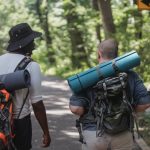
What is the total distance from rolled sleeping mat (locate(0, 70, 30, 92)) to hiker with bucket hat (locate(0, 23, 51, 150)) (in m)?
0.20

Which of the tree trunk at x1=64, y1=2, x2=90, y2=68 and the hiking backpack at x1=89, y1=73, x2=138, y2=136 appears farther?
the tree trunk at x1=64, y1=2, x2=90, y2=68

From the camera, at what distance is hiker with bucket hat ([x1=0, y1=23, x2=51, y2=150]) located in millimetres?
5627

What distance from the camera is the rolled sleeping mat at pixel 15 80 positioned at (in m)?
5.35

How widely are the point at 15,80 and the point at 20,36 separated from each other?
666mm

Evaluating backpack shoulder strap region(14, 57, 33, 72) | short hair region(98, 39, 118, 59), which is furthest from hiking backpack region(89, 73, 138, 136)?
backpack shoulder strap region(14, 57, 33, 72)

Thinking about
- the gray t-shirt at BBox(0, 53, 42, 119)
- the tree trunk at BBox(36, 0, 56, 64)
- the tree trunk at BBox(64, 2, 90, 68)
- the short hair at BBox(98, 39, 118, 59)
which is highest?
the short hair at BBox(98, 39, 118, 59)

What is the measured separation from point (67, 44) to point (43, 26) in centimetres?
972

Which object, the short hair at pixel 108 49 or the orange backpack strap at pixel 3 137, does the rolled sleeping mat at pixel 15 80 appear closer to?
the orange backpack strap at pixel 3 137

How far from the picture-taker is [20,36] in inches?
229

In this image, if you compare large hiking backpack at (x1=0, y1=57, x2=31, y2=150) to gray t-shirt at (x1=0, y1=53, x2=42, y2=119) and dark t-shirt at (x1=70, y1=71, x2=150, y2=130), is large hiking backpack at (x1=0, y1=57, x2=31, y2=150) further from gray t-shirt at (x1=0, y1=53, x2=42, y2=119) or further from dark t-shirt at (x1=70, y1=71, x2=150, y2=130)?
dark t-shirt at (x1=70, y1=71, x2=150, y2=130)

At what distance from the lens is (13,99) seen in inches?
→ 219

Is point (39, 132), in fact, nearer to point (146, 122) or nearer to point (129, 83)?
point (146, 122)

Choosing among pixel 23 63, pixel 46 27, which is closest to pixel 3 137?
pixel 23 63

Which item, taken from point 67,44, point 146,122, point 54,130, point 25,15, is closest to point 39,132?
point 54,130
